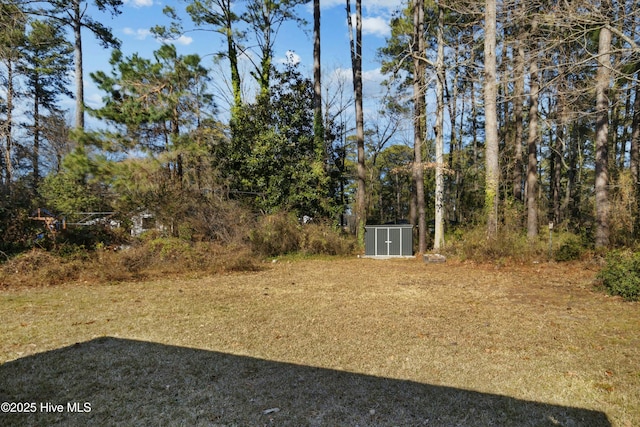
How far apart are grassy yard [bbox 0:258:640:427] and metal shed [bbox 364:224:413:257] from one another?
6.44 metres

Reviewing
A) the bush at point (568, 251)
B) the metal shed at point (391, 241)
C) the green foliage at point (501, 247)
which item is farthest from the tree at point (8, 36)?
the bush at point (568, 251)

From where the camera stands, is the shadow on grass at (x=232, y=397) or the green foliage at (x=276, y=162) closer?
the shadow on grass at (x=232, y=397)

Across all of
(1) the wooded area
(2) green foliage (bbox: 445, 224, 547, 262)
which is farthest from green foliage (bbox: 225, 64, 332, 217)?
(2) green foliage (bbox: 445, 224, 547, 262)

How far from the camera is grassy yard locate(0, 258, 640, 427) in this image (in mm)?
2629

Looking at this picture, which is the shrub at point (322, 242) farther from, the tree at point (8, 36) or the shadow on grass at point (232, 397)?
the shadow on grass at point (232, 397)

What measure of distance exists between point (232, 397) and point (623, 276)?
664 centimetres

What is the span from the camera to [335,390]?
9.74 ft

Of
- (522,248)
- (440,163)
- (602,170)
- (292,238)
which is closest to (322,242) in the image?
(292,238)

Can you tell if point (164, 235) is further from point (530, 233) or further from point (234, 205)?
point (530, 233)

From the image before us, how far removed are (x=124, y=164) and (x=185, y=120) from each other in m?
2.74

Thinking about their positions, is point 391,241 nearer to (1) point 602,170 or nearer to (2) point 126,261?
(1) point 602,170

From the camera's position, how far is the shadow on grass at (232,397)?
2.52 metres

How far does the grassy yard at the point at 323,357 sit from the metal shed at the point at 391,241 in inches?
254

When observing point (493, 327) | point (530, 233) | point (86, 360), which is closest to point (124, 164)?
point (86, 360)
